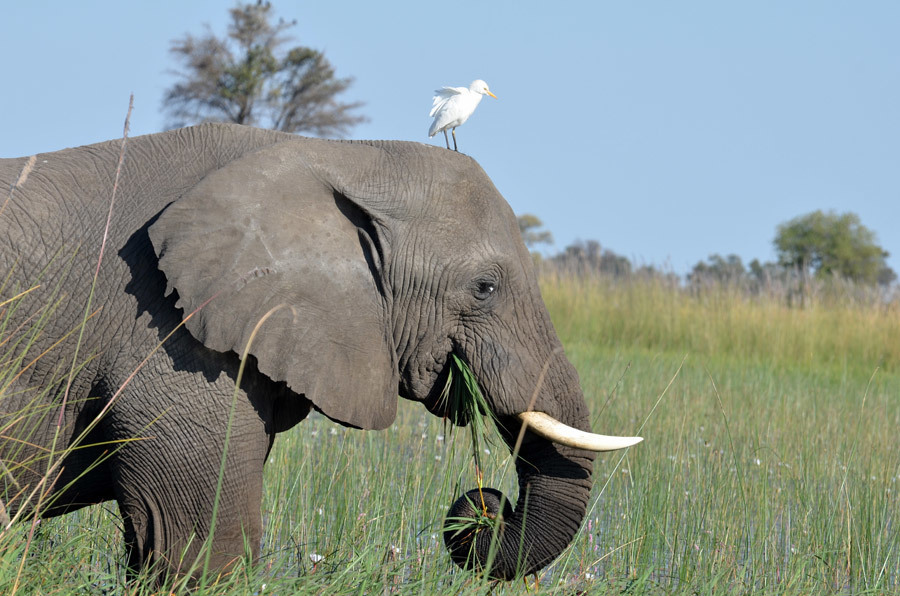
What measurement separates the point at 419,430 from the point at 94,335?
15.6ft

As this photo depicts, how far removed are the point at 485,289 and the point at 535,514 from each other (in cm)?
82

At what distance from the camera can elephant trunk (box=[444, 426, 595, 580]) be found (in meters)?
3.77

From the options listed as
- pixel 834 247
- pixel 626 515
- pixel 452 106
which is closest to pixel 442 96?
pixel 452 106

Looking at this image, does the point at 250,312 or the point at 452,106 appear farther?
the point at 452,106

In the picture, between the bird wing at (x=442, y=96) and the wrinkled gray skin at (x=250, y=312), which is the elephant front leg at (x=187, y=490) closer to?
the wrinkled gray skin at (x=250, y=312)

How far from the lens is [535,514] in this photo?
150 inches

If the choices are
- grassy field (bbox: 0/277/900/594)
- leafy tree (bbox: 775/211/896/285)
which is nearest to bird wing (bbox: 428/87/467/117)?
grassy field (bbox: 0/277/900/594)

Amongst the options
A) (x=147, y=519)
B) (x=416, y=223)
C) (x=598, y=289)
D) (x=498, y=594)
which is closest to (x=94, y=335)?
(x=147, y=519)

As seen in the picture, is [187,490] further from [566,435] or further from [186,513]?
[566,435]

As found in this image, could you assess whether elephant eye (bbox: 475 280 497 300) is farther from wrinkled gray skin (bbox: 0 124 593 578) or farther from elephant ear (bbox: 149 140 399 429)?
elephant ear (bbox: 149 140 399 429)

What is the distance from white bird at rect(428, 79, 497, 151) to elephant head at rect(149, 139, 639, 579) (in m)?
5.10

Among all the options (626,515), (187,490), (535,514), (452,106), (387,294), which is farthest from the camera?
(452,106)

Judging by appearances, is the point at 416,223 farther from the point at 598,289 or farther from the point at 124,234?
the point at 598,289

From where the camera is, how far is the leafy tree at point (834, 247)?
4444 cm
